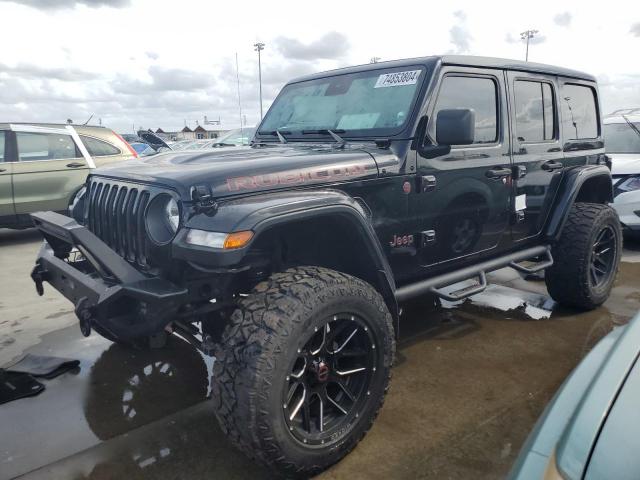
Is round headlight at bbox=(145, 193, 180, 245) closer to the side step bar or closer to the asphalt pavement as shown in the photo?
the asphalt pavement

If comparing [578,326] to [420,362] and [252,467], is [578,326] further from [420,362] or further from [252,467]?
[252,467]

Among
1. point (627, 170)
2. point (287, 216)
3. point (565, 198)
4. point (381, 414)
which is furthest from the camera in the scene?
point (627, 170)

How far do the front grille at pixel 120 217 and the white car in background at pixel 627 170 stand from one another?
5.41m

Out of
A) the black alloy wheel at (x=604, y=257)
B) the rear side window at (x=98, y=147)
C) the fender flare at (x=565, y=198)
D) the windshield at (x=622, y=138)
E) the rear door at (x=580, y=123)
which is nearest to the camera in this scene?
the fender flare at (x=565, y=198)

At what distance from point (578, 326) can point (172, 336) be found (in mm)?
3143

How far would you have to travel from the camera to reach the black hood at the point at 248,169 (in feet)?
7.49

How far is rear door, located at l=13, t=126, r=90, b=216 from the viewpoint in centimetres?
727

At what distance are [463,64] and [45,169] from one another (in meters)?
6.41

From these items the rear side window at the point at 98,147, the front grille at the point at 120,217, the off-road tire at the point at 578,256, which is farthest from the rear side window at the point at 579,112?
the rear side window at the point at 98,147

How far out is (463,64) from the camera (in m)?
3.26

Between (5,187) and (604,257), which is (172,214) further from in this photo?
(5,187)

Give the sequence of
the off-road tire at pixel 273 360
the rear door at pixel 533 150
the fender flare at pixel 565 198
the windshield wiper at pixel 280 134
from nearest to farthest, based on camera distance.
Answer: the off-road tire at pixel 273 360 → the windshield wiper at pixel 280 134 → the rear door at pixel 533 150 → the fender flare at pixel 565 198

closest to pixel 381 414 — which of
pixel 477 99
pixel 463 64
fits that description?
pixel 477 99

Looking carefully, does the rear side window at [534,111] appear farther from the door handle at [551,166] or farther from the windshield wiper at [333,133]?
the windshield wiper at [333,133]
